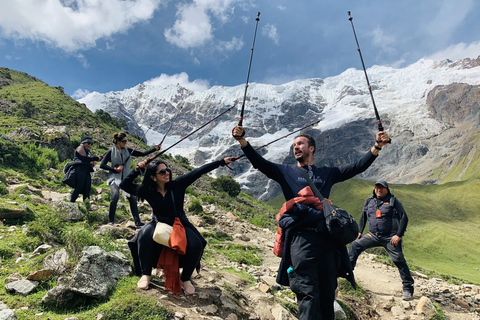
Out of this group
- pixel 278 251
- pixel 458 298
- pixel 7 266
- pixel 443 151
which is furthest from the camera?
pixel 443 151

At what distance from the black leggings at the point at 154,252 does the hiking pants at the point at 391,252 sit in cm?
463

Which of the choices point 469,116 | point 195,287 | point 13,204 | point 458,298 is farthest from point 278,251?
Answer: point 469,116

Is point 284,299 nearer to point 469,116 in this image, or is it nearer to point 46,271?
point 46,271

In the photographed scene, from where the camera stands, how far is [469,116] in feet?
620

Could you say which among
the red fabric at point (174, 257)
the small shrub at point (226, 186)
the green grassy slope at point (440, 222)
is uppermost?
the red fabric at point (174, 257)

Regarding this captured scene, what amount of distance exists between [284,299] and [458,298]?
539 cm

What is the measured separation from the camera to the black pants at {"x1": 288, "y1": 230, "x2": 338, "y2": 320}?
364 cm

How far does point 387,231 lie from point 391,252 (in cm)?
50

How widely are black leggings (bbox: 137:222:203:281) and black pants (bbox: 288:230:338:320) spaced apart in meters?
1.53

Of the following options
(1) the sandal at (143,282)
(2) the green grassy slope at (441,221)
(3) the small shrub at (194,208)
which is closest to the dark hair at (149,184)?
(1) the sandal at (143,282)

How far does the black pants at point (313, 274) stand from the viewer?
364 cm

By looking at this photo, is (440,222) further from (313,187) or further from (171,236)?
(171,236)

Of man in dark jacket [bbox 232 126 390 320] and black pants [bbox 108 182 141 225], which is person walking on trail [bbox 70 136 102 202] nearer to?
black pants [bbox 108 182 141 225]

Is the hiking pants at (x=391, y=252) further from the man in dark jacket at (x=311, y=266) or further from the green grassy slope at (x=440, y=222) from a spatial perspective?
the green grassy slope at (x=440, y=222)
